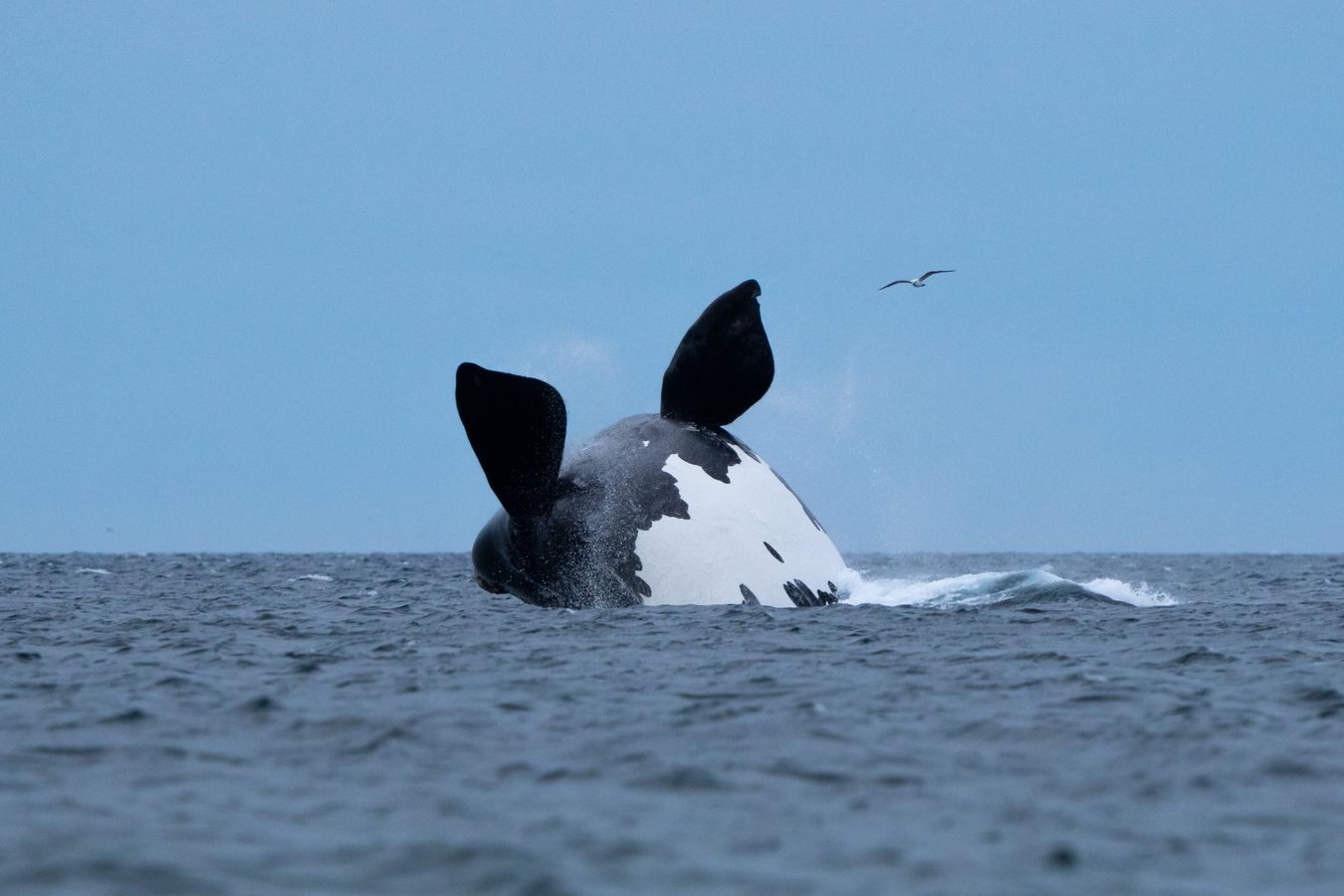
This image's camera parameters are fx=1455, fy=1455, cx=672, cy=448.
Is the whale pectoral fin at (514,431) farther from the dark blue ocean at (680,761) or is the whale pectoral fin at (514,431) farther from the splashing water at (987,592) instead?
the splashing water at (987,592)

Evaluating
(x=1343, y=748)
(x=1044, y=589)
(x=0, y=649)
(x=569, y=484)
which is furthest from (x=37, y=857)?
(x=1044, y=589)

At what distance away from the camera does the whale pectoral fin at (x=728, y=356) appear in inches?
474

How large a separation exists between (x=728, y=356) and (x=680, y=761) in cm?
639

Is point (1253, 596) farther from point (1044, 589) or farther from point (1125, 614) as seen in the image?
point (1125, 614)

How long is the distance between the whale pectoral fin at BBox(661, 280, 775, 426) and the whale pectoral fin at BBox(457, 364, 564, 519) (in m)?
1.47

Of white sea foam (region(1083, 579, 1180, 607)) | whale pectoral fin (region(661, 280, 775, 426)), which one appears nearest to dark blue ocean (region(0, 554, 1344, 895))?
whale pectoral fin (region(661, 280, 775, 426))

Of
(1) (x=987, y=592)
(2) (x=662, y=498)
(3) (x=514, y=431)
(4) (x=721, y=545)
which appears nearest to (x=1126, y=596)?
(1) (x=987, y=592)

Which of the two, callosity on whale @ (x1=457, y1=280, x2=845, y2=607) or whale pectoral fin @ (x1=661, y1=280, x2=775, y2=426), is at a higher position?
whale pectoral fin @ (x1=661, y1=280, x2=775, y2=426)

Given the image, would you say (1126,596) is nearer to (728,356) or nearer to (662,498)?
(728,356)

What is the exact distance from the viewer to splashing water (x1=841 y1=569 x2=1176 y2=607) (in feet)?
45.0

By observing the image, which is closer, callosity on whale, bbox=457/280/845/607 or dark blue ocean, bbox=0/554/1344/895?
dark blue ocean, bbox=0/554/1344/895

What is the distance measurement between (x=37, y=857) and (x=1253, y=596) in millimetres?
17630

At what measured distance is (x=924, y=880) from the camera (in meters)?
4.34

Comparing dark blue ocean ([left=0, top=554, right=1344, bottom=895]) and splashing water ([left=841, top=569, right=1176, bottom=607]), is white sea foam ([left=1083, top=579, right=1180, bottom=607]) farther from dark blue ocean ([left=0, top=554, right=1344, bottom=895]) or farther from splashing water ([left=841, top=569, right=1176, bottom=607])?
dark blue ocean ([left=0, top=554, right=1344, bottom=895])
